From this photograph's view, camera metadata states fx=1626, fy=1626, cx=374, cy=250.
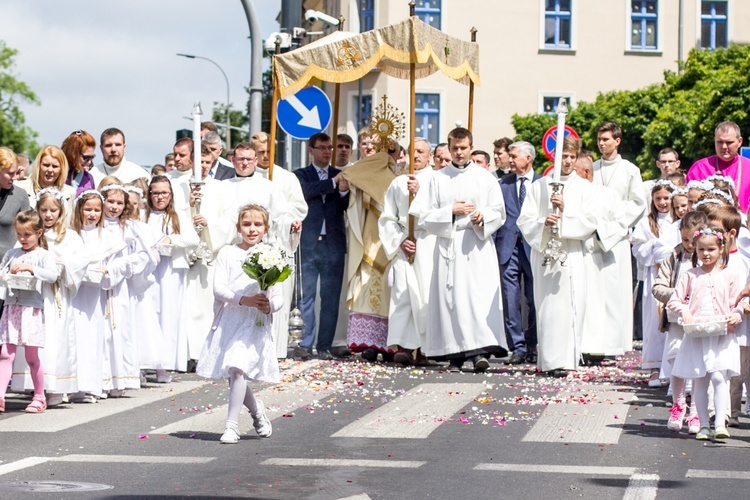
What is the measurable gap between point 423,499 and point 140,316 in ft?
22.6

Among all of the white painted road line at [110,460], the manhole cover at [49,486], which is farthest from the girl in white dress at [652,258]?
the manhole cover at [49,486]

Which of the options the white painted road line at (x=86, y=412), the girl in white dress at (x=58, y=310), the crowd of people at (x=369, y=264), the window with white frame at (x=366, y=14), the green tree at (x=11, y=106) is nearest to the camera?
the crowd of people at (x=369, y=264)

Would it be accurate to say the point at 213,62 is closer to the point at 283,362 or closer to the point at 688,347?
the point at 283,362

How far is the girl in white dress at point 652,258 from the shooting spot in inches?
530

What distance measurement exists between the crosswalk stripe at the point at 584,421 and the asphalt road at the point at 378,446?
0.04 feet

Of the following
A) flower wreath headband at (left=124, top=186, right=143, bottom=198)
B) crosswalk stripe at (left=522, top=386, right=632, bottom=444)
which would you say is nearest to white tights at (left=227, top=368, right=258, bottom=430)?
crosswalk stripe at (left=522, top=386, right=632, bottom=444)

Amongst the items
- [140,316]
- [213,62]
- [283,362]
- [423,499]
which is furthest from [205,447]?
[213,62]

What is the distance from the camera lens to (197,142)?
14984 millimetres

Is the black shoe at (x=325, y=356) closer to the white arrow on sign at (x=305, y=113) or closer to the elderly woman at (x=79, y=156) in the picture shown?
the white arrow on sign at (x=305, y=113)

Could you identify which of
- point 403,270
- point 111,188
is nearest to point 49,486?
point 111,188

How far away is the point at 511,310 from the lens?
16422 mm

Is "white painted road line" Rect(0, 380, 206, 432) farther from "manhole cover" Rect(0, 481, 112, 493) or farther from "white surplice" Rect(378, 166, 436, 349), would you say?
"white surplice" Rect(378, 166, 436, 349)

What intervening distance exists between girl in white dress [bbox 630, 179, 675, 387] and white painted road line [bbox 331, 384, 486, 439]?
1.44 m

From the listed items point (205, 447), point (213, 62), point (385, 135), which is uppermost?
point (213, 62)
